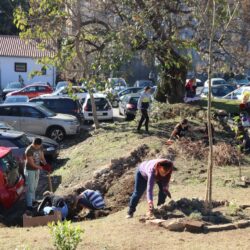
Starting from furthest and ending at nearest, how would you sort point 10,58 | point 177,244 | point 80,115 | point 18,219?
point 10,58, point 80,115, point 18,219, point 177,244

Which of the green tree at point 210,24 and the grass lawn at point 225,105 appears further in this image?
the grass lawn at point 225,105

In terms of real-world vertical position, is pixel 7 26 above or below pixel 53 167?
above

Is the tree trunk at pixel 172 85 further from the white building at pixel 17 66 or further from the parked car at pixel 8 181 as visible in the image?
the white building at pixel 17 66

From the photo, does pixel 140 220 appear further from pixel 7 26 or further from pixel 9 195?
pixel 7 26

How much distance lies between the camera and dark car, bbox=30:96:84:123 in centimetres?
→ 2523

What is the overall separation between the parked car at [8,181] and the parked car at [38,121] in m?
9.57

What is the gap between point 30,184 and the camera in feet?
41.7

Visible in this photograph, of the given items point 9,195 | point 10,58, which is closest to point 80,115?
point 9,195

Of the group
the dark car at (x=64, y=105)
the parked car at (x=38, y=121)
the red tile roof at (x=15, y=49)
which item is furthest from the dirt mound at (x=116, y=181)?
the red tile roof at (x=15, y=49)

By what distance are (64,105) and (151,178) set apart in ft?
53.7

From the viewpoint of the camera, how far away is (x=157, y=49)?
21.2 meters

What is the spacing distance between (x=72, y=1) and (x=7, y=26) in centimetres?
4071

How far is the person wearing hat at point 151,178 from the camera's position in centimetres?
938

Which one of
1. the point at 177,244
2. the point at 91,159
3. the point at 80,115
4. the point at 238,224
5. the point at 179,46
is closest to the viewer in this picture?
the point at 177,244
